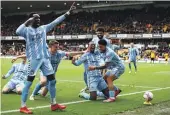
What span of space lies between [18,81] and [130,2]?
46777 mm

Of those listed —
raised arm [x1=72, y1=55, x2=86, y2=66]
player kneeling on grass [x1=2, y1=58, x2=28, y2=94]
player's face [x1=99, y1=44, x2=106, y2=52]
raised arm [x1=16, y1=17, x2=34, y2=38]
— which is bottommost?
player kneeling on grass [x1=2, y1=58, x2=28, y2=94]

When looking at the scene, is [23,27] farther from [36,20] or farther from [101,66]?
[101,66]

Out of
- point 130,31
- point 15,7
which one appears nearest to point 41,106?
point 130,31

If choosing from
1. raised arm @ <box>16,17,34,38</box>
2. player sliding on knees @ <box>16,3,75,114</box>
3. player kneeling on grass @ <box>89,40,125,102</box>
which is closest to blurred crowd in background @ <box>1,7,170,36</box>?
player kneeling on grass @ <box>89,40,125,102</box>

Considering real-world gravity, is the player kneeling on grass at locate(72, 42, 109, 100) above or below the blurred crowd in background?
below

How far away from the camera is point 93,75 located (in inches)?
456

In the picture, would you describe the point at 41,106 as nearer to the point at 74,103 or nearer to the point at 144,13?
the point at 74,103

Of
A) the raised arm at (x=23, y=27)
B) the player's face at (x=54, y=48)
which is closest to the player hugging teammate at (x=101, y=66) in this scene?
the player's face at (x=54, y=48)

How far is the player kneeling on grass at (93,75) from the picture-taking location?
1133 centimetres

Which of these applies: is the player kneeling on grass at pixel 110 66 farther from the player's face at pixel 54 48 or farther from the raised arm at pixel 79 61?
the player's face at pixel 54 48

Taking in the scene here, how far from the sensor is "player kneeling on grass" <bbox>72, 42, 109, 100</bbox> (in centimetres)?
1133

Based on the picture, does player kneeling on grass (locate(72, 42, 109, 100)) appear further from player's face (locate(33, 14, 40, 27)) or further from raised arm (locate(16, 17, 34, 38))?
raised arm (locate(16, 17, 34, 38))

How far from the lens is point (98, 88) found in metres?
11.5

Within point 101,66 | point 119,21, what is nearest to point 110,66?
point 101,66
